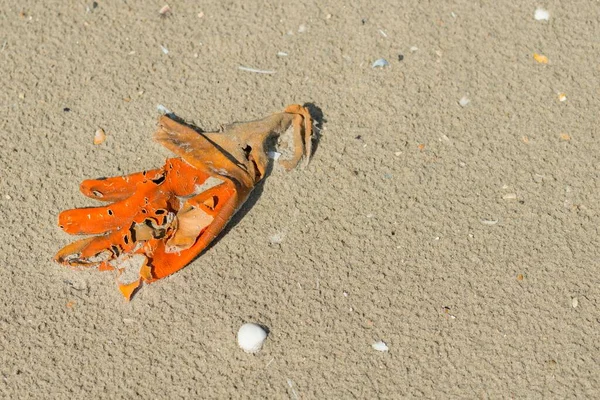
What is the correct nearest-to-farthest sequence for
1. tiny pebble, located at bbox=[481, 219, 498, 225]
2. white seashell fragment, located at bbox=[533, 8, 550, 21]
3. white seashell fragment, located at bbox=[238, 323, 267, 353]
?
white seashell fragment, located at bbox=[238, 323, 267, 353] < tiny pebble, located at bbox=[481, 219, 498, 225] < white seashell fragment, located at bbox=[533, 8, 550, 21]

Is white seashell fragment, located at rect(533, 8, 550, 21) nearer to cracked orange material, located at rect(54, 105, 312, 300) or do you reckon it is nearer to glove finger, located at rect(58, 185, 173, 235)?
cracked orange material, located at rect(54, 105, 312, 300)

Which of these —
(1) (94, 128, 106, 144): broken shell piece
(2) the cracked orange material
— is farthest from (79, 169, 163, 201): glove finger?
(1) (94, 128, 106, 144): broken shell piece

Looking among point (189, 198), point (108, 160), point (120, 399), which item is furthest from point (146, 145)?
point (120, 399)

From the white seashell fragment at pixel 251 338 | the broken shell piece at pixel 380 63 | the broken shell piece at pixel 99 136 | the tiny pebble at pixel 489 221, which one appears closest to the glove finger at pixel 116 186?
the broken shell piece at pixel 99 136

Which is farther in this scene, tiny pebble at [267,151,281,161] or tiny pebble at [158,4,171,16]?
tiny pebble at [158,4,171,16]

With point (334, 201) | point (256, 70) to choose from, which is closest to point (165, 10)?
point (256, 70)

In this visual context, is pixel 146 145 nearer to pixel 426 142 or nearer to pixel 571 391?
pixel 426 142
